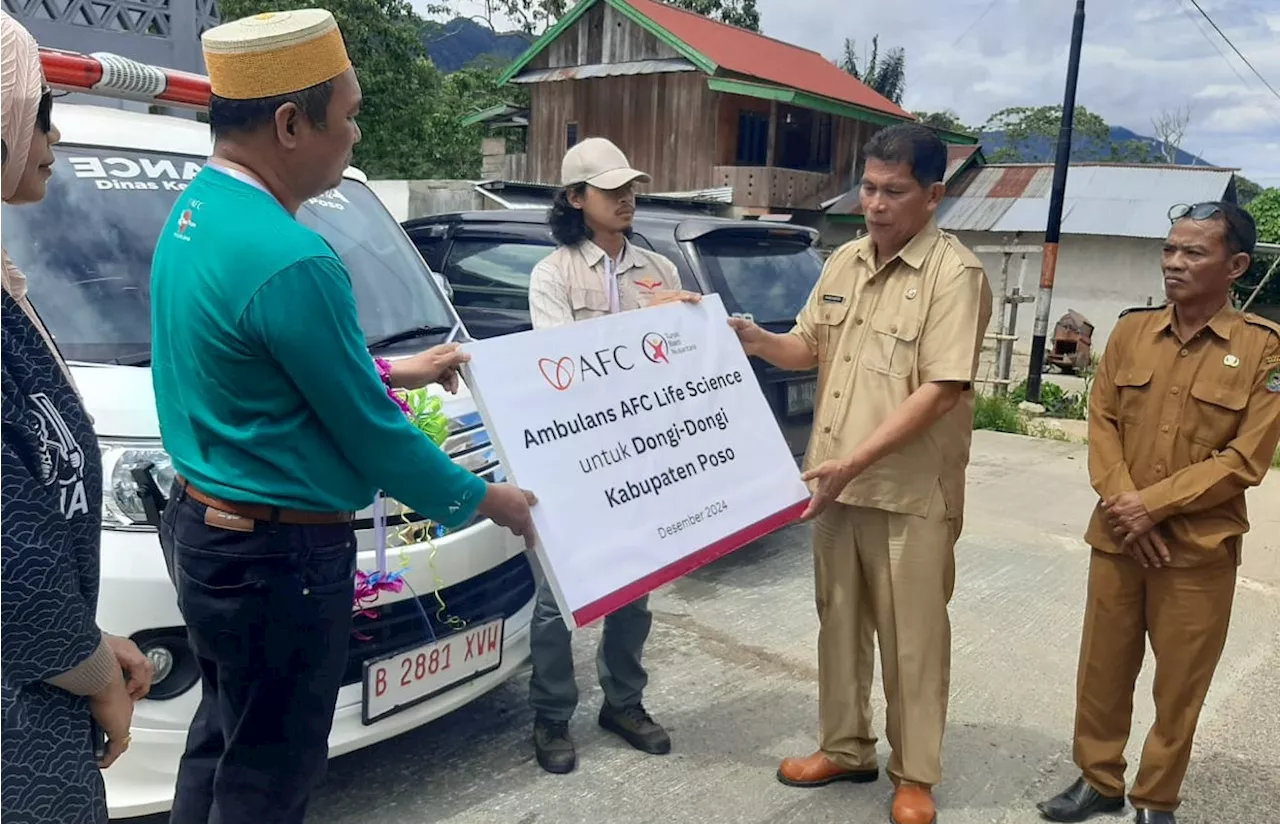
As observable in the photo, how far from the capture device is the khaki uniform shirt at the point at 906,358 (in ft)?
9.91

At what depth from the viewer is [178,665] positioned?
2.60 metres

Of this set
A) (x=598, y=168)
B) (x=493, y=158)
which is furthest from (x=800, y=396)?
(x=493, y=158)

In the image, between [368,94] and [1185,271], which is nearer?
[1185,271]

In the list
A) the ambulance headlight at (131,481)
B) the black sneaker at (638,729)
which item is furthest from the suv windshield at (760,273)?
the ambulance headlight at (131,481)

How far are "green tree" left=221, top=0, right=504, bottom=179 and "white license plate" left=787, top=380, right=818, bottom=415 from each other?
15.7 meters

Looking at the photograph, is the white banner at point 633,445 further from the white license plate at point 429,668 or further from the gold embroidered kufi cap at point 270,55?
the gold embroidered kufi cap at point 270,55

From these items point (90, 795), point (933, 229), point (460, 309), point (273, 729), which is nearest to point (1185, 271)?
point (933, 229)

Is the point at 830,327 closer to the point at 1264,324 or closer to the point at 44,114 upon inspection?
the point at 1264,324

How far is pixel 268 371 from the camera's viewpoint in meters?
1.90

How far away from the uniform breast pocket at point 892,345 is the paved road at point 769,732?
1443 mm

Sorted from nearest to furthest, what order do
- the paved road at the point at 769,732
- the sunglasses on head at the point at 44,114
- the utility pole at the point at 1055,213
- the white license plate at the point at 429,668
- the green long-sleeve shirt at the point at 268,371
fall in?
the sunglasses on head at the point at 44,114 → the green long-sleeve shirt at the point at 268,371 → the white license plate at the point at 429,668 → the paved road at the point at 769,732 → the utility pole at the point at 1055,213

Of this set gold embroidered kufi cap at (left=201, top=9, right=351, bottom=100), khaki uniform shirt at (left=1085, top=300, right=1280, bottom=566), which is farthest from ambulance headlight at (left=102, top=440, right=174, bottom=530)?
khaki uniform shirt at (left=1085, top=300, right=1280, bottom=566)

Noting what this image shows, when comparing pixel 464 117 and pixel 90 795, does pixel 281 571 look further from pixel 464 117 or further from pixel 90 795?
pixel 464 117

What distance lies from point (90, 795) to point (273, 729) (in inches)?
23.8
